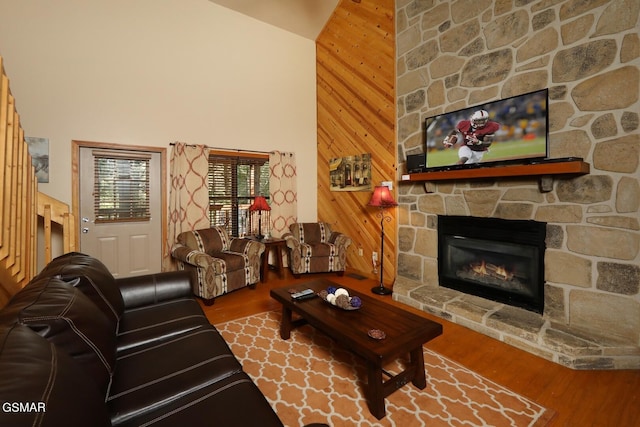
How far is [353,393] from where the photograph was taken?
1863mm

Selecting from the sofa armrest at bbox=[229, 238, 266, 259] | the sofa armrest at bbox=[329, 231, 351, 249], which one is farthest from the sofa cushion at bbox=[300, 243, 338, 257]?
the sofa armrest at bbox=[229, 238, 266, 259]

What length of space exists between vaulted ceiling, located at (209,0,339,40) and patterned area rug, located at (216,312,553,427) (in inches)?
191

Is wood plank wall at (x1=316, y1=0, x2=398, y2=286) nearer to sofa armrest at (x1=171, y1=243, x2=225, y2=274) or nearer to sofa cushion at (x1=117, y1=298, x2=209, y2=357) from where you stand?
sofa armrest at (x1=171, y1=243, x2=225, y2=274)

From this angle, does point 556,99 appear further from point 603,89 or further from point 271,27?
point 271,27

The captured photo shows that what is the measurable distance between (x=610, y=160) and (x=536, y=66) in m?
1.07

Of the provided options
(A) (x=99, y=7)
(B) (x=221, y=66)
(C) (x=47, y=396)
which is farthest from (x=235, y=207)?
(C) (x=47, y=396)

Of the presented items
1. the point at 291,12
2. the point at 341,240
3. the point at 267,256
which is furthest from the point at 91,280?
the point at 291,12

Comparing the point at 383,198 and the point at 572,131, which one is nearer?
the point at 572,131

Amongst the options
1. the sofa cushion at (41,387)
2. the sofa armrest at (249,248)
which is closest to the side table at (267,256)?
the sofa armrest at (249,248)

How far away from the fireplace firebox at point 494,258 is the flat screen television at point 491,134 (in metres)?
0.63

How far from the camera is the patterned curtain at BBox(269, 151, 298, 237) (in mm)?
4895

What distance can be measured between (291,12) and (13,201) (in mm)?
4564

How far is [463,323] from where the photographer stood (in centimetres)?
281

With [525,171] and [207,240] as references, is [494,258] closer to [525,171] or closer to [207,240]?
[525,171]
